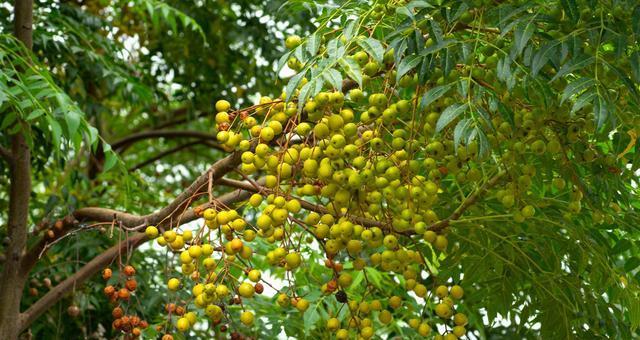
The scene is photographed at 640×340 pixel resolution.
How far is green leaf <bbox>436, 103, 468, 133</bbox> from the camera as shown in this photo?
1.69 meters

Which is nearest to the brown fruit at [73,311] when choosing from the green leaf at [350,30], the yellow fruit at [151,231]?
the yellow fruit at [151,231]

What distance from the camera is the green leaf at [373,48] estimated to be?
174 cm

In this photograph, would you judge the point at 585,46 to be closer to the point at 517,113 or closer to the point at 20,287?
the point at 517,113

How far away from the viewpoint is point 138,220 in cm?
228

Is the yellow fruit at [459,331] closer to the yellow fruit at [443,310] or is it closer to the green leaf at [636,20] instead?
the yellow fruit at [443,310]

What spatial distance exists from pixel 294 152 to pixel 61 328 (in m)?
1.73

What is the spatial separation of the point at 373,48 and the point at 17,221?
62.7 inches

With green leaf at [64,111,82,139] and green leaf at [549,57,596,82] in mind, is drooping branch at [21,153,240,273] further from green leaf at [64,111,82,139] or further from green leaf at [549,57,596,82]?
green leaf at [549,57,596,82]

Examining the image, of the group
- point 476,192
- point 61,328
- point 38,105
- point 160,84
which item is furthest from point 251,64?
point 476,192

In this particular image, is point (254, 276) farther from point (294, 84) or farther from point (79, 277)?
point (79, 277)

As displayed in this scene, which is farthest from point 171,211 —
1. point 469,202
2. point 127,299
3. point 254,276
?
point 469,202

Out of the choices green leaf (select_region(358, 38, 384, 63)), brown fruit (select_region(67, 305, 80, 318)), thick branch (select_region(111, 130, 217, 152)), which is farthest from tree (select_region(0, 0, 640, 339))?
thick branch (select_region(111, 130, 217, 152))

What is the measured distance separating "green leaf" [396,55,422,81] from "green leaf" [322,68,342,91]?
4.2 inches

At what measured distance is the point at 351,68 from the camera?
5.65 ft
